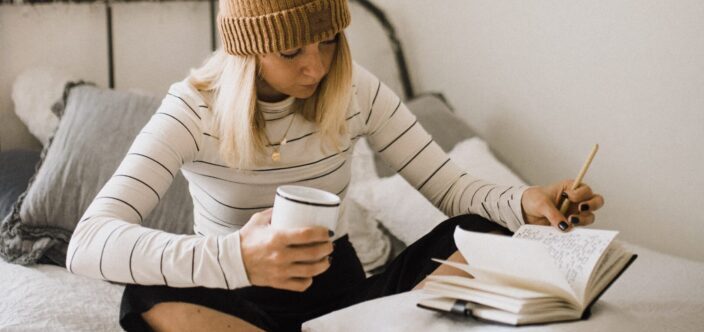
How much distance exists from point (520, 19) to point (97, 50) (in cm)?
109

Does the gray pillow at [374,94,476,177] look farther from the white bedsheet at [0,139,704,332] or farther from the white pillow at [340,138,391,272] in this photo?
the white bedsheet at [0,139,704,332]

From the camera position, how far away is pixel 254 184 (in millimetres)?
1330

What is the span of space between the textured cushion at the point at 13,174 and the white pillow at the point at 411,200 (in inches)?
29.8

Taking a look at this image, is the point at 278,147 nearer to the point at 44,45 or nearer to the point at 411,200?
the point at 411,200

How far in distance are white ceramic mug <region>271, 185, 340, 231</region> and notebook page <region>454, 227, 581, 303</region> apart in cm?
19

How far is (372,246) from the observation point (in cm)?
181

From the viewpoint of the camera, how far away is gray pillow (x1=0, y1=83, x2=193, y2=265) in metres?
1.63

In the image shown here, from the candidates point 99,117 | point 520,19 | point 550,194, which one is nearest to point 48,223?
point 99,117

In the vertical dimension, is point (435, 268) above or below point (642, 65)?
below

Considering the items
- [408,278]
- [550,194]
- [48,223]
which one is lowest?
[48,223]

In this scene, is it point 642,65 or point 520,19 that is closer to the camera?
point 642,65

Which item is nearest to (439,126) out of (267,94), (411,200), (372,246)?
(411,200)

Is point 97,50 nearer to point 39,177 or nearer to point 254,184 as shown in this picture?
point 39,177

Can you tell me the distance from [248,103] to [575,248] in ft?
1.79
